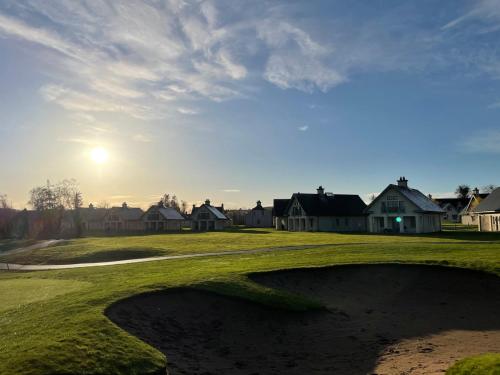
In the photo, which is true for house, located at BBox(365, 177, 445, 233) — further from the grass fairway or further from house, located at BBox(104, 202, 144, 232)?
house, located at BBox(104, 202, 144, 232)

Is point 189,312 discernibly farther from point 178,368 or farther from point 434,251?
point 434,251

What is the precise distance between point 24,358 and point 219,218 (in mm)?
87963

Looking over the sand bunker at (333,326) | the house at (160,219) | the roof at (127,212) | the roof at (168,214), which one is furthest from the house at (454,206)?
the sand bunker at (333,326)

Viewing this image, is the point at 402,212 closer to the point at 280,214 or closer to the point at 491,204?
the point at 491,204

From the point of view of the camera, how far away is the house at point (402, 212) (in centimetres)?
6519

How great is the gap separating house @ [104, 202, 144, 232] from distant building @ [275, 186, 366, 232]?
45.0 meters

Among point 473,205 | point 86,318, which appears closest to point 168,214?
point 473,205

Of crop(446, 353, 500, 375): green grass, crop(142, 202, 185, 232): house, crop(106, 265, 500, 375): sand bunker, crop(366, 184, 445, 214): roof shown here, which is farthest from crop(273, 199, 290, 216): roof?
crop(446, 353, 500, 375): green grass

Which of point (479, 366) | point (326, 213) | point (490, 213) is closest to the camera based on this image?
point (479, 366)

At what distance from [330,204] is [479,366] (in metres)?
75.6

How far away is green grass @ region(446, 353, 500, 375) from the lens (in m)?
9.14

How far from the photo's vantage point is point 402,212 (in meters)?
66.2

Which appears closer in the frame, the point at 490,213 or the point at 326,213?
the point at 490,213

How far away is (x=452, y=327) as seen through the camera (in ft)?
53.4
